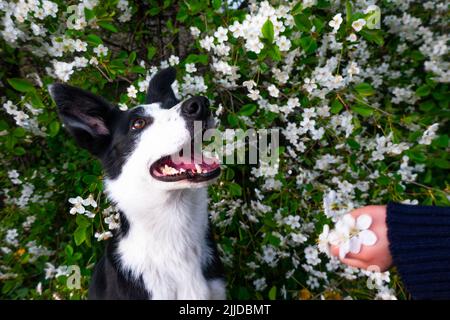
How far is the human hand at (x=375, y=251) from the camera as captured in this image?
1.14 meters

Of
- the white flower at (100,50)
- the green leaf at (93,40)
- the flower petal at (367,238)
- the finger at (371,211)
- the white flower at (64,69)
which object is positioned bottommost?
the flower petal at (367,238)

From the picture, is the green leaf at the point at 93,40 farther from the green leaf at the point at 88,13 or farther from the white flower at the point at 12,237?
the white flower at the point at 12,237

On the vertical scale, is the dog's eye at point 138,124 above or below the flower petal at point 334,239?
above

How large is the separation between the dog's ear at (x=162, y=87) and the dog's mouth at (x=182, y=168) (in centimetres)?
42

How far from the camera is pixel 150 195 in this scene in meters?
1.93

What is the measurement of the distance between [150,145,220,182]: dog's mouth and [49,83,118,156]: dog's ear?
42 cm

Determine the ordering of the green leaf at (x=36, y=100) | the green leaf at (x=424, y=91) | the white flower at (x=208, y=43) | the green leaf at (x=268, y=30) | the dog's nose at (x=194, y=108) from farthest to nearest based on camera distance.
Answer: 1. the green leaf at (x=424, y=91)
2. the white flower at (x=208, y=43)
3. the green leaf at (x=36, y=100)
4. the green leaf at (x=268, y=30)
5. the dog's nose at (x=194, y=108)

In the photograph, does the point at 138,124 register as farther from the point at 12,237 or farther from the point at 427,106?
the point at 427,106

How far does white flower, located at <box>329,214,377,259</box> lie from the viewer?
1.11 meters

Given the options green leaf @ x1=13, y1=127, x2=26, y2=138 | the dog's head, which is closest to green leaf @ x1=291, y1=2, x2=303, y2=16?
the dog's head

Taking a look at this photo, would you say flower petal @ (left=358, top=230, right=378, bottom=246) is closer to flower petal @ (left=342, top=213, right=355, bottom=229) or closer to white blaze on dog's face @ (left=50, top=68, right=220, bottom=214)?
flower petal @ (left=342, top=213, right=355, bottom=229)

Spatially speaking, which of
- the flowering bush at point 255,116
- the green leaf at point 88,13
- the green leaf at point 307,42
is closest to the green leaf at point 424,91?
the flowering bush at point 255,116

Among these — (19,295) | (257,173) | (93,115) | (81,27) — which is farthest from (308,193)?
(19,295)

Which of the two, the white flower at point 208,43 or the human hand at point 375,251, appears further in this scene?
the white flower at point 208,43
